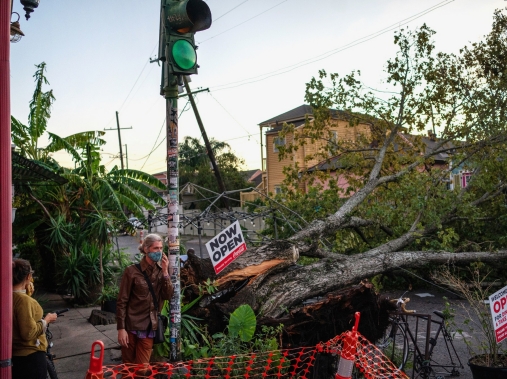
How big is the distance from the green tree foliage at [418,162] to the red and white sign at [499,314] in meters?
4.91

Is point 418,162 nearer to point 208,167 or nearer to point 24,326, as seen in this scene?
point 24,326

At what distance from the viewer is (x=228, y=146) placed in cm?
4694

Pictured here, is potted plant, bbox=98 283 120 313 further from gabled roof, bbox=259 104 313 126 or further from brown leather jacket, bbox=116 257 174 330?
gabled roof, bbox=259 104 313 126

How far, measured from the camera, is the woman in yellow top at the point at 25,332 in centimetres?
403

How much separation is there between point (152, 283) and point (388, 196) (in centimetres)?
826

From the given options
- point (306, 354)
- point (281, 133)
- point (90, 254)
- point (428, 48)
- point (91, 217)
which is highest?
point (428, 48)

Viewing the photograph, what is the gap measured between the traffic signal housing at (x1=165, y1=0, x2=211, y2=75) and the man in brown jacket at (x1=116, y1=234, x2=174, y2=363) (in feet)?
5.65

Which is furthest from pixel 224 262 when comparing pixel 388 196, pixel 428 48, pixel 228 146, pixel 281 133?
pixel 228 146

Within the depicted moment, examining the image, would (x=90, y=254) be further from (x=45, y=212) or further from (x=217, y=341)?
(x=217, y=341)

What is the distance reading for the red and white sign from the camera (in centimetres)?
598

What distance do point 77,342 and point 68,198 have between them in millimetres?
4984

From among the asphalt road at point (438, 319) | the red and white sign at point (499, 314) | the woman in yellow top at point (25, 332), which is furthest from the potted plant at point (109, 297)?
the red and white sign at point (499, 314)

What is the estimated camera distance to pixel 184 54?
4918 millimetres

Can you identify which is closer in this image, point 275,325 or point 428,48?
point 275,325
